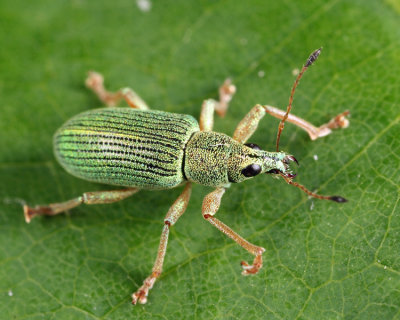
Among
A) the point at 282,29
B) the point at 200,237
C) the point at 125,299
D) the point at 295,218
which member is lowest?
the point at 125,299

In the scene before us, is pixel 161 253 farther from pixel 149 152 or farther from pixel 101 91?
pixel 101 91

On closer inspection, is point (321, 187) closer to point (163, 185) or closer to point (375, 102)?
point (375, 102)

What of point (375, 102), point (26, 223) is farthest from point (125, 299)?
point (375, 102)

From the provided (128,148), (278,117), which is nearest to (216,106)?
(278,117)

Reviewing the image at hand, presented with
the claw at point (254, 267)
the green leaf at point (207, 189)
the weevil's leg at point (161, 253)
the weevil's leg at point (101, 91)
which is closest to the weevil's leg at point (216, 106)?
the green leaf at point (207, 189)

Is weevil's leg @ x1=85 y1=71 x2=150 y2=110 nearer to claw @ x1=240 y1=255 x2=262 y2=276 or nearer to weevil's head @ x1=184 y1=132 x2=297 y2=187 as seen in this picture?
weevil's head @ x1=184 y1=132 x2=297 y2=187
